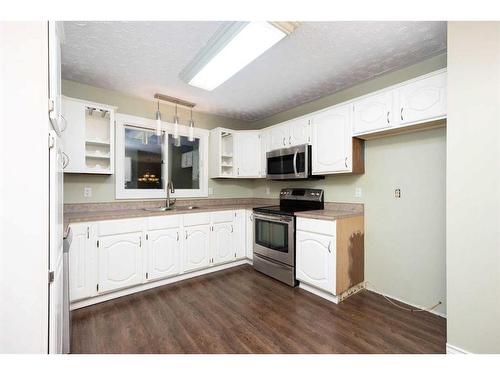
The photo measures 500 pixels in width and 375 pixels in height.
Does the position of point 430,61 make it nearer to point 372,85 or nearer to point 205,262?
point 372,85

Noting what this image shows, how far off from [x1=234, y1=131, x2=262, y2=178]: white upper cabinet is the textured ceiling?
747 mm

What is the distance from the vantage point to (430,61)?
2.03m

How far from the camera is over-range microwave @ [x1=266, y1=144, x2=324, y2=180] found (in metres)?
2.74

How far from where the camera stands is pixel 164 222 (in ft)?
8.46

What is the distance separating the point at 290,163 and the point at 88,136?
8.18 feet

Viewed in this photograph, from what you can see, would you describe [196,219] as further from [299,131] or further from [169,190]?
[299,131]

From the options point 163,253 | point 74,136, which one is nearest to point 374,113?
point 163,253

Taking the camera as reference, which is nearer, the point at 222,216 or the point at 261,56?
the point at 261,56

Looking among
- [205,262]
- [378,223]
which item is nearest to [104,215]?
[205,262]
